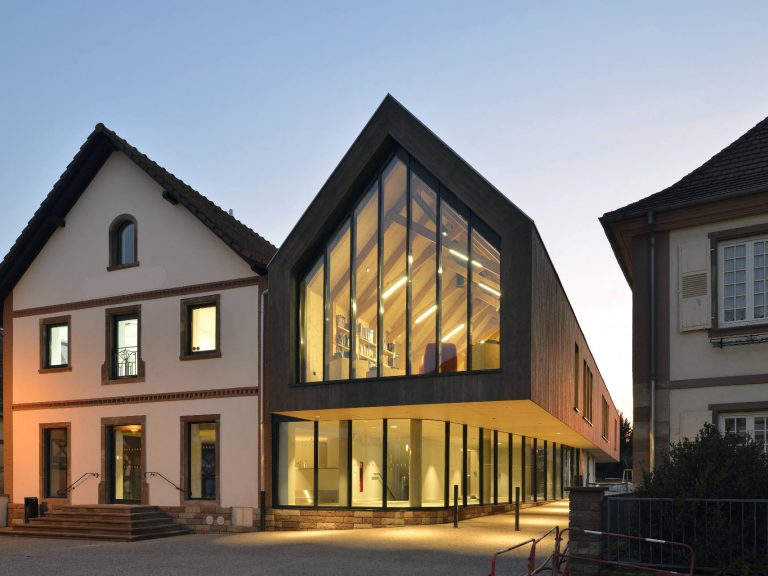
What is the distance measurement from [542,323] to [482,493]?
25.2 ft

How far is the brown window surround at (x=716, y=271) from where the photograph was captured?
51.2 ft

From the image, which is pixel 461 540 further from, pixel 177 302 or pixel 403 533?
pixel 177 302

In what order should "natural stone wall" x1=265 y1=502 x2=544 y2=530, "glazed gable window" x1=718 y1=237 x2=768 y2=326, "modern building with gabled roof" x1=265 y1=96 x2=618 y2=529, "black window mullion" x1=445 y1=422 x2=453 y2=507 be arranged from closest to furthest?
1. "glazed gable window" x1=718 y1=237 x2=768 y2=326
2. "modern building with gabled roof" x1=265 y1=96 x2=618 y2=529
3. "natural stone wall" x1=265 y1=502 x2=544 y2=530
4. "black window mullion" x1=445 y1=422 x2=453 y2=507

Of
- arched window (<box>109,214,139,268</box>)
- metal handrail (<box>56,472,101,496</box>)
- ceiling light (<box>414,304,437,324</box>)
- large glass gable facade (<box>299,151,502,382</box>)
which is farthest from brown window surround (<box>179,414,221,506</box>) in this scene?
ceiling light (<box>414,304,437,324</box>)

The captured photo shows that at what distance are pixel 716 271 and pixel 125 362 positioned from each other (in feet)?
57.0

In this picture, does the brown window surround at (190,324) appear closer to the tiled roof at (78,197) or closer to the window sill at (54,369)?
the tiled roof at (78,197)

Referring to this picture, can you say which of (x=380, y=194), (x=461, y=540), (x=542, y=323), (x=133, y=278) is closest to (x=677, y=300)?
(x=542, y=323)

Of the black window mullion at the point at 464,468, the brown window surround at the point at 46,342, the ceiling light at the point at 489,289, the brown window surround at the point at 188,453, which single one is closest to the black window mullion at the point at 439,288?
the ceiling light at the point at 489,289

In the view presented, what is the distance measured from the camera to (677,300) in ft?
54.1

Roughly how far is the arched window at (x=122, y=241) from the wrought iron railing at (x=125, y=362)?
257 centimetres

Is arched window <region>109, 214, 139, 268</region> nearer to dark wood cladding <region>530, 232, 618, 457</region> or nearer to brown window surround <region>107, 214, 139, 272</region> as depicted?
brown window surround <region>107, 214, 139, 272</region>

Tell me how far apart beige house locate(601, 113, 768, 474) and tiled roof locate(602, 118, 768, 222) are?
20 millimetres

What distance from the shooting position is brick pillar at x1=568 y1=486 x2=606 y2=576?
12281 mm

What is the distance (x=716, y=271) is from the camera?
52.7 ft
